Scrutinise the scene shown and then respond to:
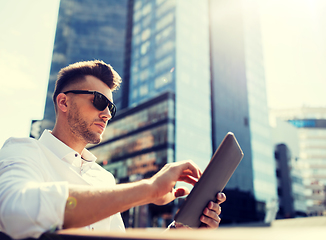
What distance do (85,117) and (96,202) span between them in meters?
0.94

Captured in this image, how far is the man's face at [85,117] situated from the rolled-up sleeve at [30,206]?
31.3 inches

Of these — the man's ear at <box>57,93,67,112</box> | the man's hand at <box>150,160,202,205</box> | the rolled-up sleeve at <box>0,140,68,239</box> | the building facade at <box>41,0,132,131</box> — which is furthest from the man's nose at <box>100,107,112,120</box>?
the building facade at <box>41,0,132,131</box>

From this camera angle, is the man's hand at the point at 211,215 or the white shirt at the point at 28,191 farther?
the man's hand at the point at 211,215

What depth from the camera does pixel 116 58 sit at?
4944 cm

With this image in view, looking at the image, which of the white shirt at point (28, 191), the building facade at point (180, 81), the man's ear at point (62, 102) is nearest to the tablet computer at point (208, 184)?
the white shirt at point (28, 191)

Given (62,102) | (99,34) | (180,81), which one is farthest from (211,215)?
(99,34)

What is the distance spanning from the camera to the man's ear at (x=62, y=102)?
1.70 metres

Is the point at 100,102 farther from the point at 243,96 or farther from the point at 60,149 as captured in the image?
the point at 243,96

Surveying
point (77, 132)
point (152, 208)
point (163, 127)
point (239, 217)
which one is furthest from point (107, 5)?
point (77, 132)

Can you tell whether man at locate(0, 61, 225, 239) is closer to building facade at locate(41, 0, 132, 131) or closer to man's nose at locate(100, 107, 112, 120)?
man's nose at locate(100, 107, 112, 120)

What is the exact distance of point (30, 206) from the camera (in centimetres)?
76

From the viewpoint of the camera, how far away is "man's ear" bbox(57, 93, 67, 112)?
5.59 ft

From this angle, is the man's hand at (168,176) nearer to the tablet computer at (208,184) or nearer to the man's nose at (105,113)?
the tablet computer at (208,184)

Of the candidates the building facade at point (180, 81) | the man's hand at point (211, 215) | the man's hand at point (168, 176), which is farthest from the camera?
the building facade at point (180, 81)
